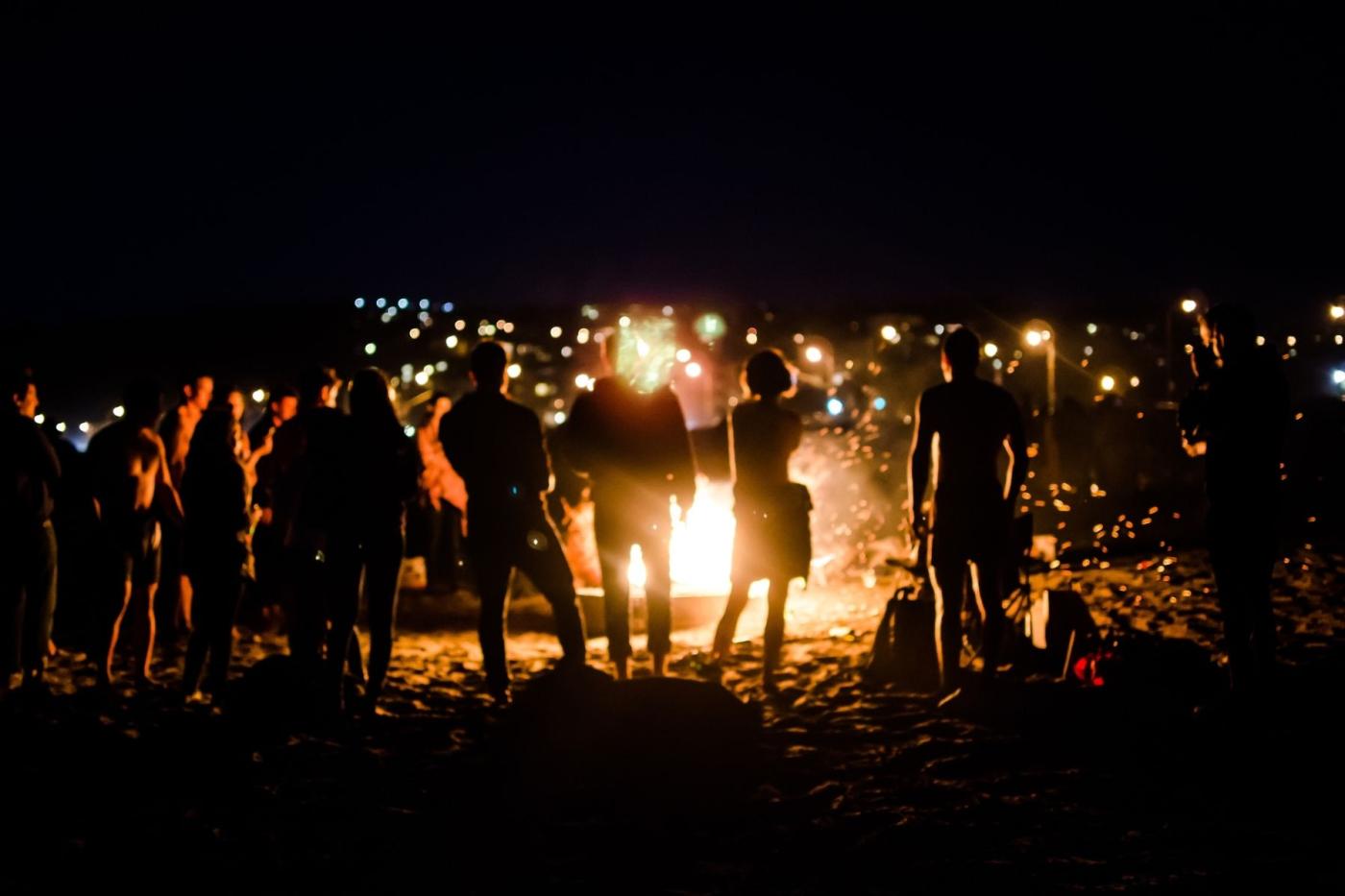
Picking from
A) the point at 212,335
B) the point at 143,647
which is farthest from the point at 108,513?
the point at 212,335

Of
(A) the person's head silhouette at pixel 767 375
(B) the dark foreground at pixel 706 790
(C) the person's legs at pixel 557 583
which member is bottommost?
(B) the dark foreground at pixel 706 790

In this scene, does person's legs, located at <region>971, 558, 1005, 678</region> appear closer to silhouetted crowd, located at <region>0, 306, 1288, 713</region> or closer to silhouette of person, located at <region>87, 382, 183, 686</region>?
silhouetted crowd, located at <region>0, 306, 1288, 713</region>

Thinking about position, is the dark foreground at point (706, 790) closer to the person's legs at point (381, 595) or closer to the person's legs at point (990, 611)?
the person's legs at point (990, 611)

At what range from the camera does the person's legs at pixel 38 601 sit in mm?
5738

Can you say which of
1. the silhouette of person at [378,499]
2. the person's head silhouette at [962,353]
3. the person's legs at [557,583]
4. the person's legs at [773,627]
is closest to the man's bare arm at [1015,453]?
the person's head silhouette at [962,353]

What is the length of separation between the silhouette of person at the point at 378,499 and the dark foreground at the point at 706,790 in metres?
0.55

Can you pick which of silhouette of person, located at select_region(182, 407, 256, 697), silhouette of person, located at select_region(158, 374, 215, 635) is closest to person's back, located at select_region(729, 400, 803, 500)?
silhouette of person, located at select_region(182, 407, 256, 697)

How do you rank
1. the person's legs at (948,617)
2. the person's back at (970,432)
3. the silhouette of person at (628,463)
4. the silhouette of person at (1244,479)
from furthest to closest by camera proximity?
the silhouette of person at (628,463), the person's legs at (948,617), the person's back at (970,432), the silhouette of person at (1244,479)

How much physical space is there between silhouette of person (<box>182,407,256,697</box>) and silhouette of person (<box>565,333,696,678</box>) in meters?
2.03

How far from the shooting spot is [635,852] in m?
3.64

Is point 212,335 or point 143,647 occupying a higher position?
point 212,335

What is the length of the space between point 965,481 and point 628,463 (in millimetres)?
1866

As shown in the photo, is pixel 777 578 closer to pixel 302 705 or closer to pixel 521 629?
pixel 302 705

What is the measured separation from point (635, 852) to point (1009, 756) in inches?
72.9
